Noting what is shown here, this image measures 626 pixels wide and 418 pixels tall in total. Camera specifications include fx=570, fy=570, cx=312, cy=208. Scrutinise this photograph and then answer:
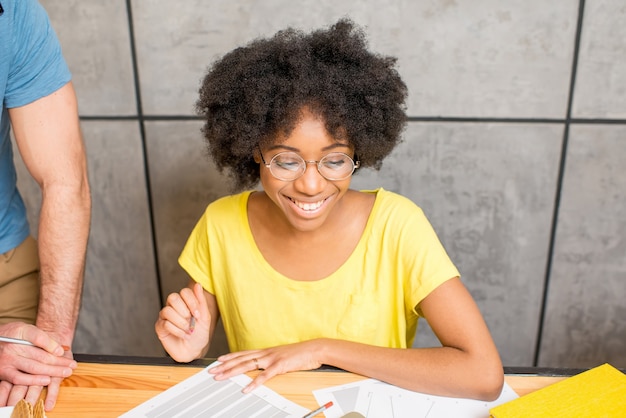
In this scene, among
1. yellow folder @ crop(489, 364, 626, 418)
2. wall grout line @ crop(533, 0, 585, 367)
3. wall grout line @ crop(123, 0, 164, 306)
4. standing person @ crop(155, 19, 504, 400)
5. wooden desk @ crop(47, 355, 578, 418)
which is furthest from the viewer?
wall grout line @ crop(123, 0, 164, 306)

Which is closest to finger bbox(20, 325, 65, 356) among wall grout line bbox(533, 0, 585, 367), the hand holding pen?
the hand holding pen

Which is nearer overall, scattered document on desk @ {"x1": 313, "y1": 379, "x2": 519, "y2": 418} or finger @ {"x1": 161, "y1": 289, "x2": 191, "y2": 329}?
scattered document on desk @ {"x1": 313, "y1": 379, "x2": 519, "y2": 418}

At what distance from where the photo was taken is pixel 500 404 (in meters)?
1.00

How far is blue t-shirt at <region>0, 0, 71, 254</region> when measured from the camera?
122 cm

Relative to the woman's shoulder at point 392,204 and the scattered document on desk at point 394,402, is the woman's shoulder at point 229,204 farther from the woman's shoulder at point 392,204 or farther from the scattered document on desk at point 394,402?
the scattered document on desk at point 394,402

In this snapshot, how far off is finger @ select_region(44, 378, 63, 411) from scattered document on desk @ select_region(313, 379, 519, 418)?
1.55ft

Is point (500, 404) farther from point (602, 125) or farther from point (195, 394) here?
point (602, 125)

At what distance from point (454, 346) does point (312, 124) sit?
1.77 ft

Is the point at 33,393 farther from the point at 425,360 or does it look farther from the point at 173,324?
the point at 425,360

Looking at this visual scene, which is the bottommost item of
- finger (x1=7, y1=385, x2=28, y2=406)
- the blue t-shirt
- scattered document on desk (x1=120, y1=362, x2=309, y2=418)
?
finger (x1=7, y1=385, x2=28, y2=406)

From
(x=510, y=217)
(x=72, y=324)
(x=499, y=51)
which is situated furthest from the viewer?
(x=510, y=217)

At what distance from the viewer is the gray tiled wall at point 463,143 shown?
5.65ft

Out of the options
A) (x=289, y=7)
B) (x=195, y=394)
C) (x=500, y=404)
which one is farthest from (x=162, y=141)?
(x=500, y=404)

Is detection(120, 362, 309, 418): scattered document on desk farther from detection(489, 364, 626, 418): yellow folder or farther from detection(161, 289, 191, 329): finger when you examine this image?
detection(489, 364, 626, 418): yellow folder
